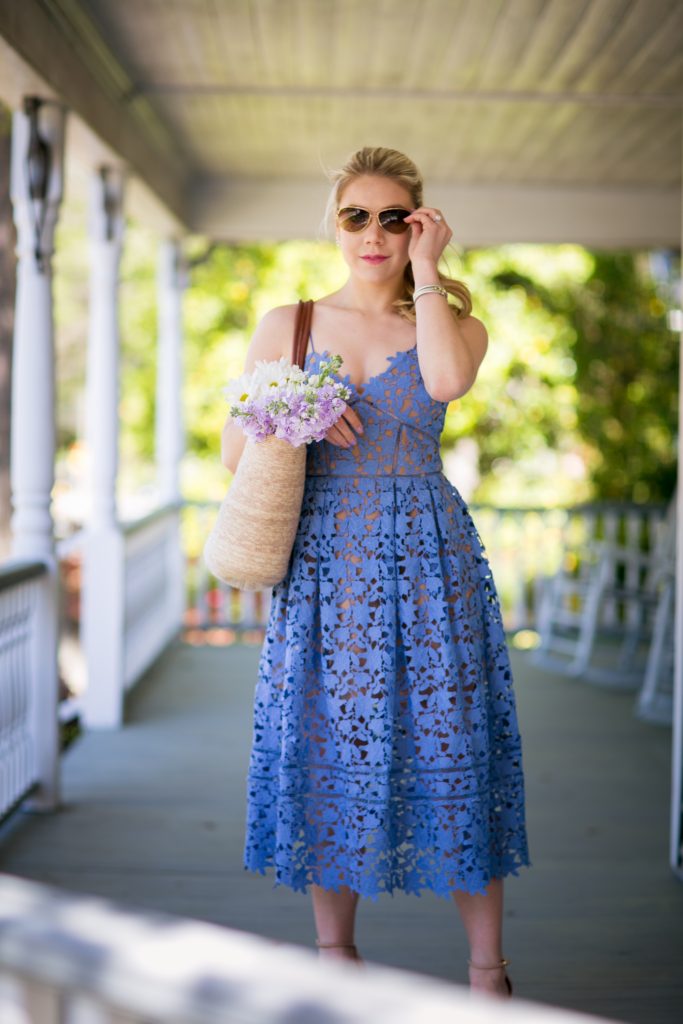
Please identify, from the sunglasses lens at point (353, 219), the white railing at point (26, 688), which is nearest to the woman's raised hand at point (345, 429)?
the sunglasses lens at point (353, 219)

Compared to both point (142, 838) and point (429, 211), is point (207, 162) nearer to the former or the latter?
point (142, 838)

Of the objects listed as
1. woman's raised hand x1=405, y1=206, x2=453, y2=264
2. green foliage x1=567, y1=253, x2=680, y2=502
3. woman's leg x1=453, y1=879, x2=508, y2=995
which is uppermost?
green foliage x1=567, y1=253, x2=680, y2=502

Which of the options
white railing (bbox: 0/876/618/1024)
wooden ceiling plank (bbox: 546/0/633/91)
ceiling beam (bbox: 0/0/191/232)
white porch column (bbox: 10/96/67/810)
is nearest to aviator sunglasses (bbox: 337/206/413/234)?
white railing (bbox: 0/876/618/1024)

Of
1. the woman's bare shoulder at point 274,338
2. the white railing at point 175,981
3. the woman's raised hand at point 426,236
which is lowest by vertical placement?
the white railing at point 175,981

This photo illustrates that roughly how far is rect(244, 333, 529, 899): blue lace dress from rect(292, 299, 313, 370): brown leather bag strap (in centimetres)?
11

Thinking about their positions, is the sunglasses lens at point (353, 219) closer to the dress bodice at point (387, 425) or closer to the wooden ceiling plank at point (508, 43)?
the dress bodice at point (387, 425)

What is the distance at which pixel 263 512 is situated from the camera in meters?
2.02

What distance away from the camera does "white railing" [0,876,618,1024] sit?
715 mm

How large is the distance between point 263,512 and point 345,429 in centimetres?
21

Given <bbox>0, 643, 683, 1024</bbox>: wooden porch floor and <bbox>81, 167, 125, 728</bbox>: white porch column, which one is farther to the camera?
<bbox>81, 167, 125, 728</bbox>: white porch column

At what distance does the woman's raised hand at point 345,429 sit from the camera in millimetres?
2027

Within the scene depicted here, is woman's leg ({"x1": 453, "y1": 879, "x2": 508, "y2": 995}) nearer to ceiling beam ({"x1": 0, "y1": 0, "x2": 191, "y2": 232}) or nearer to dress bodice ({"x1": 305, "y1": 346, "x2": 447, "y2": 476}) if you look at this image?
dress bodice ({"x1": 305, "y1": 346, "x2": 447, "y2": 476})

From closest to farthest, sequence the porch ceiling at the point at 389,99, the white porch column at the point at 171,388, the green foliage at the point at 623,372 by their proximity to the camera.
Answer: the porch ceiling at the point at 389,99, the white porch column at the point at 171,388, the green foliage at the point at 623,372

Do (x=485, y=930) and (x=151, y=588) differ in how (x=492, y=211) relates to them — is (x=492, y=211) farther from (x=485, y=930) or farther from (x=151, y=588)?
(x=485, y=930)
